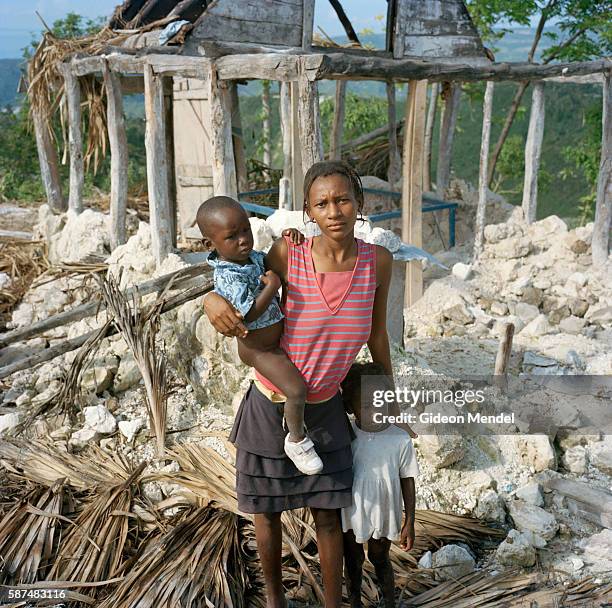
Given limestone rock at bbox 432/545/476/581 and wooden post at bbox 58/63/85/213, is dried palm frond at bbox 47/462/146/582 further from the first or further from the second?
wooden post at bbox 58/63/85/213

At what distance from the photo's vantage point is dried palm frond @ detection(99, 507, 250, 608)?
9.27 feet

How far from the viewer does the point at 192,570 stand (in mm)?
2930

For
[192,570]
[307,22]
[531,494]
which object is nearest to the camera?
[192,570]

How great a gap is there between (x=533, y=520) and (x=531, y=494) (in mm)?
277

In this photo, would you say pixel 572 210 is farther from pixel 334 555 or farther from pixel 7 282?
pixel 334 555

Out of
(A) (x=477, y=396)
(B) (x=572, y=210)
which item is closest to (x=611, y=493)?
(A) (x=477, y=396)

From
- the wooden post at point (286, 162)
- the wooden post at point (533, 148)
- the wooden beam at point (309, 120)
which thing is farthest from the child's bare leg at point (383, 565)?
the wooden post at point (533, 148)

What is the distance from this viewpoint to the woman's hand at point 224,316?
7.11 feet

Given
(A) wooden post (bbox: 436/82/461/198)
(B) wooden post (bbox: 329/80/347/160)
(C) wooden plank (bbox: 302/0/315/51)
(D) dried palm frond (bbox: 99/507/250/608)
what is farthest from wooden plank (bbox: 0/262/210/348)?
(A) wooden post (bbox: 436/82/461/198)

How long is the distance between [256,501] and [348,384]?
54cm

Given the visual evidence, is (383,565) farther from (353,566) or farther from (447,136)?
(447,136)

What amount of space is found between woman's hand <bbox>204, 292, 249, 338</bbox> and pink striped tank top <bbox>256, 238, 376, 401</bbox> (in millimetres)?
195

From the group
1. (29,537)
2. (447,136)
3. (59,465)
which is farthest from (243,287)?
(447,136)

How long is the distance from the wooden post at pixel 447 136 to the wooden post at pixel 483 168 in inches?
52.5
